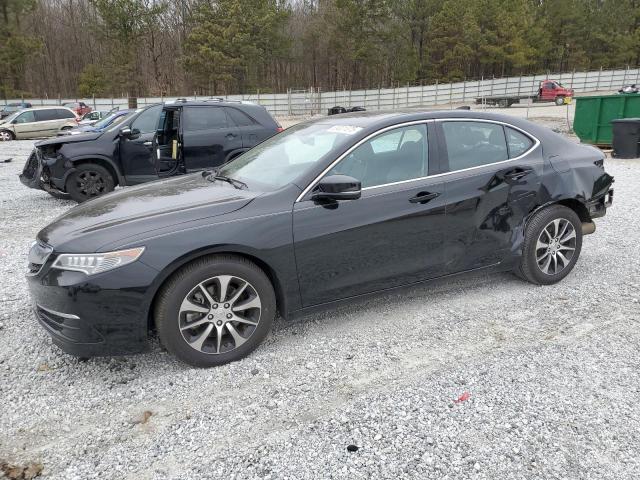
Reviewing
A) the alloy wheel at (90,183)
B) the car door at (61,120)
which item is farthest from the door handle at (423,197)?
the car door at (61,120)

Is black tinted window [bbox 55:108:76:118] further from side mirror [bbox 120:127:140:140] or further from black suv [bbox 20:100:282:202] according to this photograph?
side mirror [bbox 120:127:140:140]

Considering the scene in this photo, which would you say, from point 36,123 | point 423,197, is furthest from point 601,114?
point 36,123

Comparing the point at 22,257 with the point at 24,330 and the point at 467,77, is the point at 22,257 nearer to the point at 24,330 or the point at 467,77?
the point at 24,330

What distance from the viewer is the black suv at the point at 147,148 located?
8.30m

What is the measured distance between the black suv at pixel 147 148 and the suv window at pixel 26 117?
1679 centimetres

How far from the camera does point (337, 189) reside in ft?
10.9

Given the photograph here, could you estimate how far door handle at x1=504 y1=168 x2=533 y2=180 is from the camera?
13.7ft

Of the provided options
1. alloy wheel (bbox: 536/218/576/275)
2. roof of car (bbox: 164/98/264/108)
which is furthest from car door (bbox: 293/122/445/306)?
roof of car (bbox: 164/98/264/108)

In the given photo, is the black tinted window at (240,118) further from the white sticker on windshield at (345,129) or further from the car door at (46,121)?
the car door at (46,121)

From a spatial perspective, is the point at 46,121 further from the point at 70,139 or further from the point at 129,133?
the point at 129,133

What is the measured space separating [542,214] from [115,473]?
12.2ft

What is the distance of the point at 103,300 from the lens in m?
2.95

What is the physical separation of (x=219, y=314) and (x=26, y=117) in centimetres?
2402

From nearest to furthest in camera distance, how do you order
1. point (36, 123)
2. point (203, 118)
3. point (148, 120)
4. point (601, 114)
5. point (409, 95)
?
point (203, 118)
point (148, 120)
point (601, 114)
point (36, 123)
point (409, 95)
